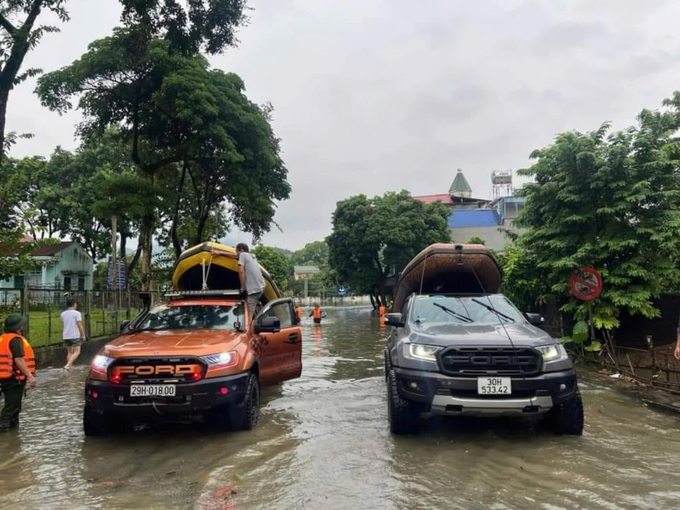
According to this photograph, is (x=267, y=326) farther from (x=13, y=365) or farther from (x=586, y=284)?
(x=586, y=284)

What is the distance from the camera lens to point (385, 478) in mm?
4652

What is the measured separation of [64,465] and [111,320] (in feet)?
44.5

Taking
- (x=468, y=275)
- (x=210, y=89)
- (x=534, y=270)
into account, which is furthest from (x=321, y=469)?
(x=210, y=89)

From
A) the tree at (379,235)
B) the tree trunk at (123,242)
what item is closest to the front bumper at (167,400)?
the tree at (379,235)

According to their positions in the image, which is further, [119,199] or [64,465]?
[119,199]

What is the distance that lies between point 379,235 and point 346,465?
1359 inches

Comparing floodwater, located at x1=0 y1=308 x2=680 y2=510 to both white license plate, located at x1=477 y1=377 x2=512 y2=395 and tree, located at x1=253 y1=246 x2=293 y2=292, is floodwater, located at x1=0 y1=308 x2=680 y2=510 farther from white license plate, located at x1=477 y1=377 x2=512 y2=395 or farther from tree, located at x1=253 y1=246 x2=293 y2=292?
tree, located at x1=253 y1=246 x2=293 y2=292

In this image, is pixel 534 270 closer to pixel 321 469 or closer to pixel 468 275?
pixel 468 275

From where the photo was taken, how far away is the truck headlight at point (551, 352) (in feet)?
18.1

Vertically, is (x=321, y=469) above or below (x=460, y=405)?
below

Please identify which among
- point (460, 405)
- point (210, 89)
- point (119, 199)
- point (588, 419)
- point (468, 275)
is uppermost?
point (210, 89)

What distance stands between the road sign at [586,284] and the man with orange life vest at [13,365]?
9.42m

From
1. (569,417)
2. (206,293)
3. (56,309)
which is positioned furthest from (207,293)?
(56,309)

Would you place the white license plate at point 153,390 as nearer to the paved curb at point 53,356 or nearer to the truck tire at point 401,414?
the truck tire at point 401,414
